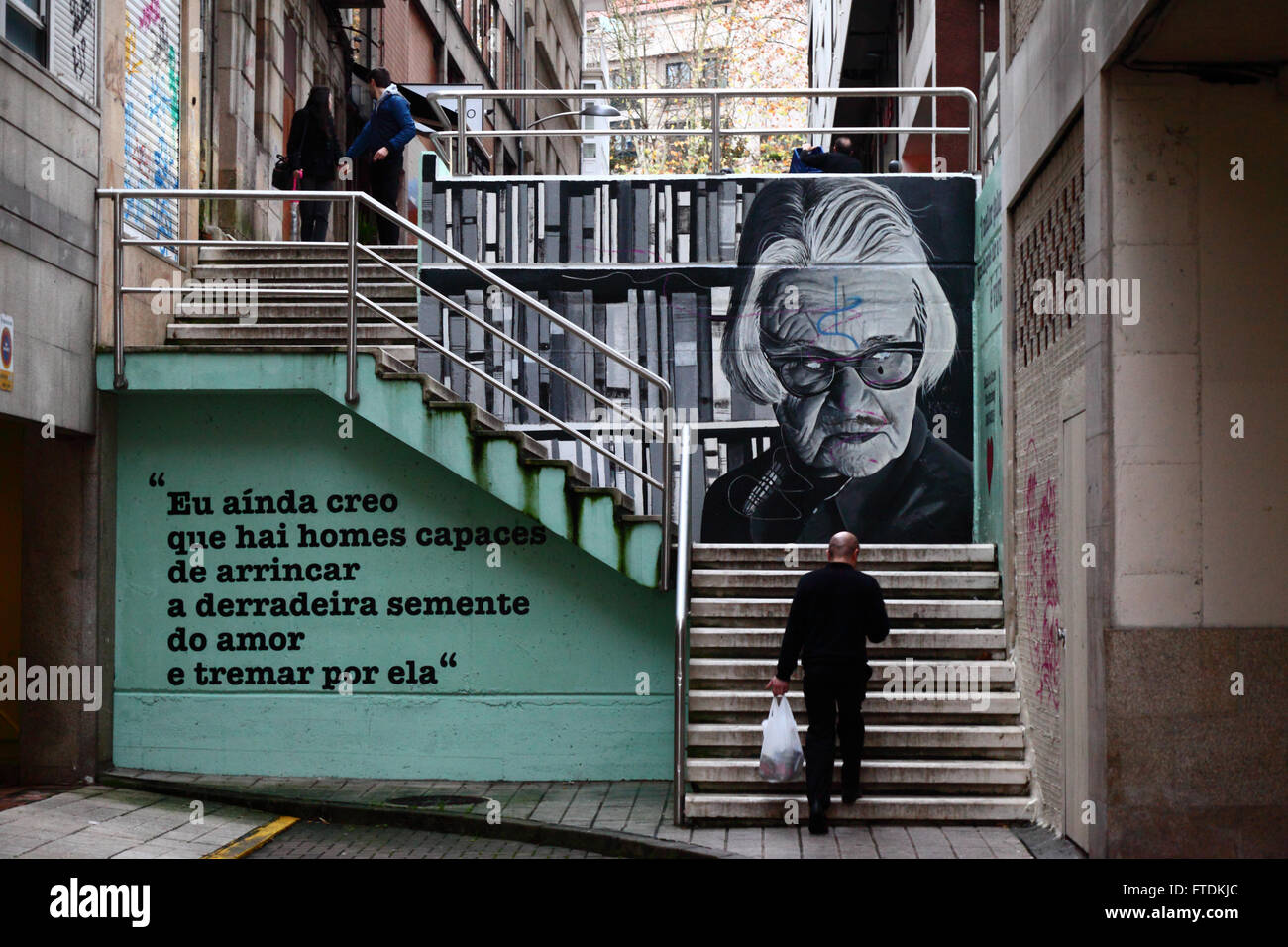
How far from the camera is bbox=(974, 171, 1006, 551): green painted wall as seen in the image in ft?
36.1

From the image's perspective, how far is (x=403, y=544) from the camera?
10.9 meters

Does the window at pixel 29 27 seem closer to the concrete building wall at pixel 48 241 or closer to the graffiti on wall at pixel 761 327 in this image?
the concrete building wall at pixel 48 241

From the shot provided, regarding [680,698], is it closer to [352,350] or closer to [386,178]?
[352,350]

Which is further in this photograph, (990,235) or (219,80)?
(219,80)

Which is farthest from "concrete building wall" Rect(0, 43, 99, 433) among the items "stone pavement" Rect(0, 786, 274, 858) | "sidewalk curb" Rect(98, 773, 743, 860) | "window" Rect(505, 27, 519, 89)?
"window" Rect(505, 27, 519, 89)

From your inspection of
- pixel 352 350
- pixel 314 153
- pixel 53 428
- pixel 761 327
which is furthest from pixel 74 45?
pixel 761 327

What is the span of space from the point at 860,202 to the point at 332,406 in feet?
15.8

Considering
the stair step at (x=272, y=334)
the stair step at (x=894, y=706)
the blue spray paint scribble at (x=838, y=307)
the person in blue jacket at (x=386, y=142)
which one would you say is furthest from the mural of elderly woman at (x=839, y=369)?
the person in blue jacket at (x=386, y=142)

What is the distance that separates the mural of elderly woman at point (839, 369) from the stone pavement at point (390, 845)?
4.34 meters

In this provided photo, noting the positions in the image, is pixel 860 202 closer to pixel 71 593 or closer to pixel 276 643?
pixel 276 643

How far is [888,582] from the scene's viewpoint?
10.5 metres

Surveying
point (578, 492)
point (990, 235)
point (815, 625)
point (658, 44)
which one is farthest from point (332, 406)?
point (658, 44)

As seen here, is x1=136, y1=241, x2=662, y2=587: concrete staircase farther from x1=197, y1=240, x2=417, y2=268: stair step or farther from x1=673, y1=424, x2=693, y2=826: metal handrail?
x1=197, y1=240, x2=417, y2=268: stair step

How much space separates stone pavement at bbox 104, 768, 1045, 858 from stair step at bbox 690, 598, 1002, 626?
1.25 m
